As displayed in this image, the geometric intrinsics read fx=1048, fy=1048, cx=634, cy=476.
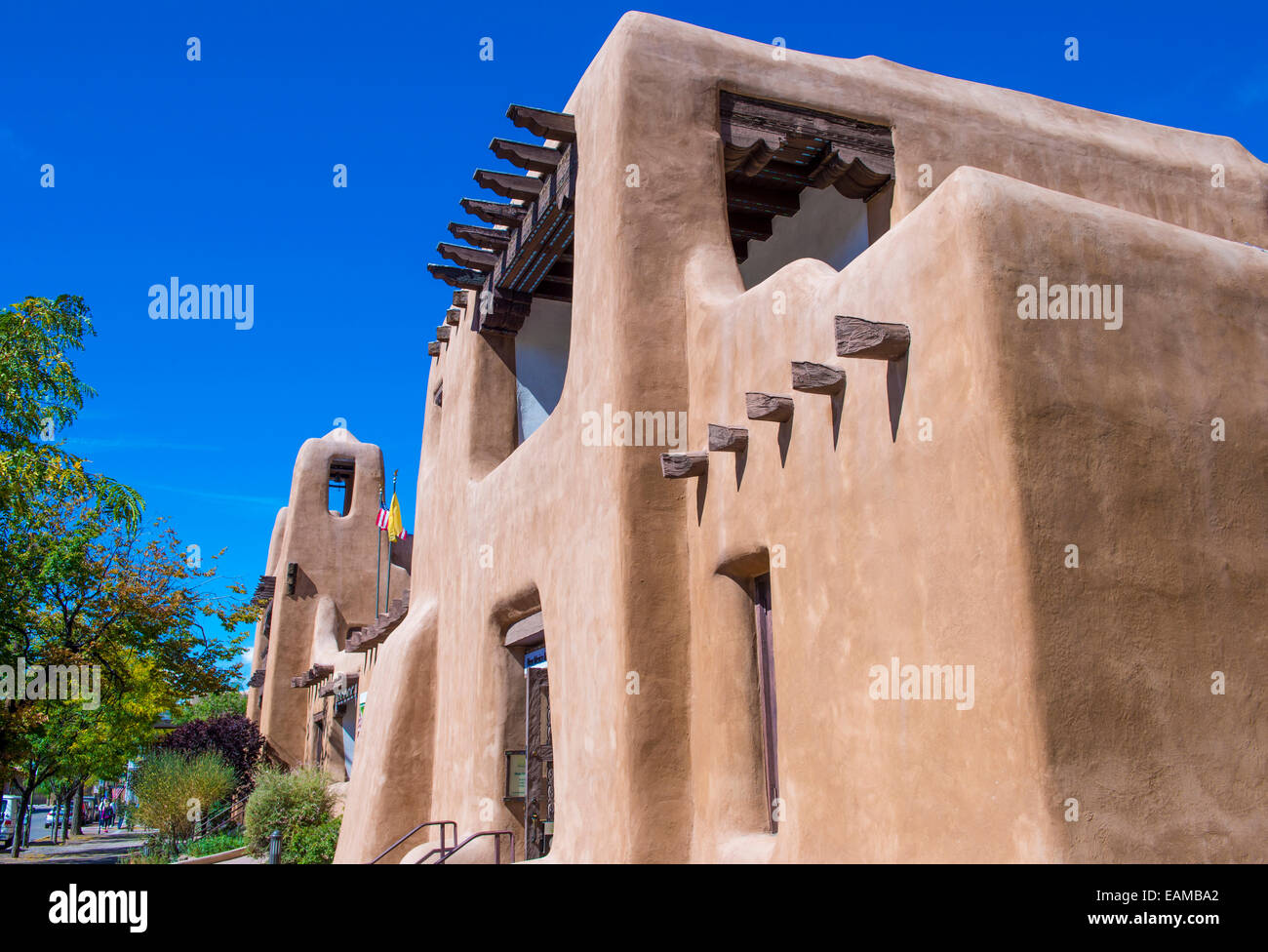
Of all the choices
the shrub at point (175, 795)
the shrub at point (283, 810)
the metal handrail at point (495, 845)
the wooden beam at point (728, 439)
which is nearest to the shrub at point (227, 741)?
the shrub at point (175, 795)

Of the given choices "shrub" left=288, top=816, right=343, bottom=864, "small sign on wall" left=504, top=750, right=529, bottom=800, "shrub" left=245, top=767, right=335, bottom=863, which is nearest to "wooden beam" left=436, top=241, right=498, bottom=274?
"small sign on wall" left=504, top=750, right=529, bottom=800

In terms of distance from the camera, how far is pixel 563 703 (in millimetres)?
9508

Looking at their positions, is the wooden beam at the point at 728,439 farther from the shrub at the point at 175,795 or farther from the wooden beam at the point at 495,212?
the shrub at the point at 175,795

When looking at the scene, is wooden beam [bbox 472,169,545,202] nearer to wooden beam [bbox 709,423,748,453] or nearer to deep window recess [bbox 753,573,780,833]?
wooden beam [bbox 709,423,748,453]

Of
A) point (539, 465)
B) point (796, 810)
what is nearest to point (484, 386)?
point (539, 465)

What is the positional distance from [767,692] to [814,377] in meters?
2.55

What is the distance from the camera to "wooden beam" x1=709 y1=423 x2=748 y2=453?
7762 millimetres

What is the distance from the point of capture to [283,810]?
19.8 m

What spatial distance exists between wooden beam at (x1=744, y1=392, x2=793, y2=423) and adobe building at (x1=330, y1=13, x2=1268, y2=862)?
0.03 meters

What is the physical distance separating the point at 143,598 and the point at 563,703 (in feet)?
55.1

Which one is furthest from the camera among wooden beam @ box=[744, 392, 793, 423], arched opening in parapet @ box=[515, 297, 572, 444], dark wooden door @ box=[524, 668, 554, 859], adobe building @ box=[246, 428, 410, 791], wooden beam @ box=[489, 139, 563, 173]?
adobe building @ box=[246, 428, 410, 791]

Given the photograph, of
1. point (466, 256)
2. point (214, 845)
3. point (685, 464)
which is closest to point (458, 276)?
point (466, 256)
